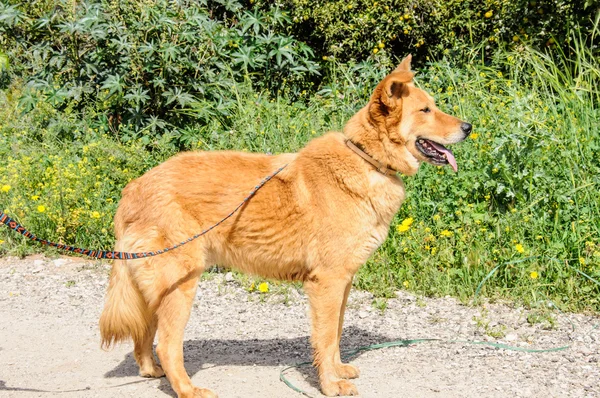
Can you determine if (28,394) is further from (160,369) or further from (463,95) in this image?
(463,95)

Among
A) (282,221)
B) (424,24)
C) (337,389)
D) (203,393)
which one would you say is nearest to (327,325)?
(337,389)

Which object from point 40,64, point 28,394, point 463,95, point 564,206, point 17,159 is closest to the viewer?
point 28,394

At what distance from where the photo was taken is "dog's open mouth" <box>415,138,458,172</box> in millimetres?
4664

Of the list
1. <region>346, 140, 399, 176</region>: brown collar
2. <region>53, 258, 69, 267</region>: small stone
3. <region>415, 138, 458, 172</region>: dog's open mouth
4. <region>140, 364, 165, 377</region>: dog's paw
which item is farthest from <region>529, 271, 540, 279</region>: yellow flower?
A: <region>53, 258, 69, 267</region>: small stone

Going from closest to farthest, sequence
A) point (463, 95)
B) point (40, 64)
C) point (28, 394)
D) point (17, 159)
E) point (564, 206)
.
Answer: point (28, 394), point (564, 206), point (463, 95), point (17, 159), point (40, 64)

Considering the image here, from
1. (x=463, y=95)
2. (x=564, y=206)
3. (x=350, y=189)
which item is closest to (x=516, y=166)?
(x=564, y=206)

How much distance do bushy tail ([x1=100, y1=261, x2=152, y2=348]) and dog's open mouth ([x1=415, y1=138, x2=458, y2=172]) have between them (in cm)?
196

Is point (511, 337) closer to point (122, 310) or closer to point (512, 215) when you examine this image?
point (512, 215)

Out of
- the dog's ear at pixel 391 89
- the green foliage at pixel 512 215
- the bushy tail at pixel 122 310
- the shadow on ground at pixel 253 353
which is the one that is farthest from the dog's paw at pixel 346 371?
the dog's ear at pixel 391 89

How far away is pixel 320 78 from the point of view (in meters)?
10.1

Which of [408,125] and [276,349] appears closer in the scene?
[408,125]

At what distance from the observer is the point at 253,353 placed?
523 centimetres

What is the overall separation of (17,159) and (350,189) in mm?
5793

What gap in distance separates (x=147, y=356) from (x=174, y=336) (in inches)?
19.5
